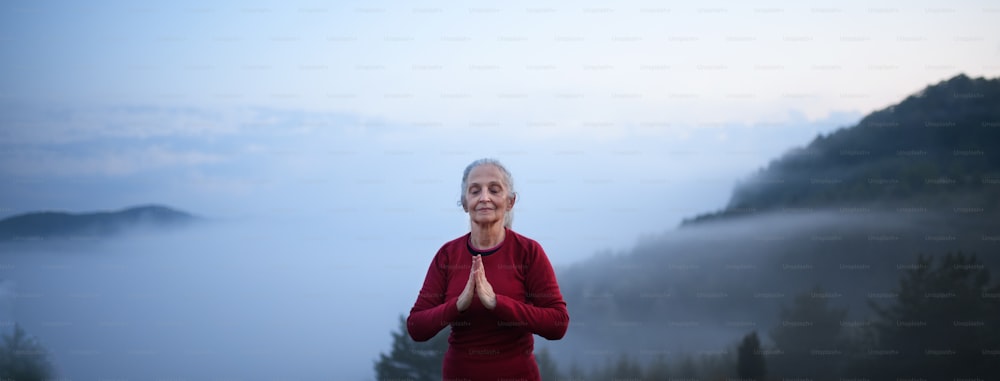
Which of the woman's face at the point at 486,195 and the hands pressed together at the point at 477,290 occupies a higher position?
the woman's face at the point at 486,195

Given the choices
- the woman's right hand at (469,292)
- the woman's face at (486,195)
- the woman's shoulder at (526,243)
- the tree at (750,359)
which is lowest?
the tree at (750,359)

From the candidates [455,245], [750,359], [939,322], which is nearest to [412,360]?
[750,359]

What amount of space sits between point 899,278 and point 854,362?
3.32 ft

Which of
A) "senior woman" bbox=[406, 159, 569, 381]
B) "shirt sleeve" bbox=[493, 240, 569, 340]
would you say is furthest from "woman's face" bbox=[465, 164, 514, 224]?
"shirt sleeve" bbox=[493, 240, 569, 340]

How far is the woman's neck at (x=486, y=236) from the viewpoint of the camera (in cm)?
279

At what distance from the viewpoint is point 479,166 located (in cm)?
289

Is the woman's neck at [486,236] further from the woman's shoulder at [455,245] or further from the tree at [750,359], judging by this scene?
the tree at [750,359]

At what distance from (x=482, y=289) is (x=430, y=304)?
12.9 inches

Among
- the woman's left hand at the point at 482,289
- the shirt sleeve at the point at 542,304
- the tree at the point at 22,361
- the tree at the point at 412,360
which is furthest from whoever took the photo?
the tree at the point at 412,360

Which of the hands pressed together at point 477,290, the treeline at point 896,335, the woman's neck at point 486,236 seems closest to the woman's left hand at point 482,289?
the hands pressed together at point 477,290

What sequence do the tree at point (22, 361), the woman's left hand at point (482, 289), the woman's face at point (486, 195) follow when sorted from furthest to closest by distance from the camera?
the tree at point (22, 361)
the woman's face at point (486, 195)
the woman's left hand at point (482, 289)

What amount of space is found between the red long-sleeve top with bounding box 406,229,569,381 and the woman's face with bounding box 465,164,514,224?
0.31ft

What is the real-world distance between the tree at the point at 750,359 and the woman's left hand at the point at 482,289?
5.19m

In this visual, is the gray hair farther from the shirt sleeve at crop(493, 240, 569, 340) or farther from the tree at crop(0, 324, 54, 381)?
the tree at crop(0, 324, 54, 381)
